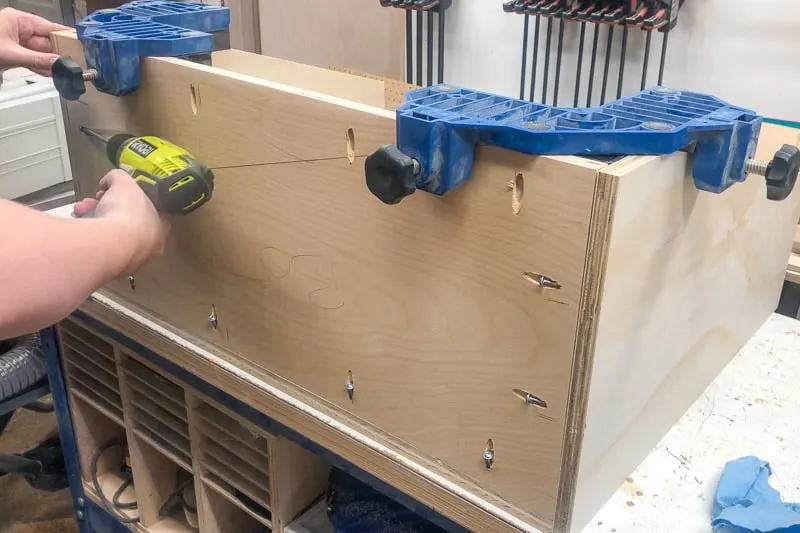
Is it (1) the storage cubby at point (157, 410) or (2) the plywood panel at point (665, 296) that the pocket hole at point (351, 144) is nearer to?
(2) the plywood panel at point (665, 296)

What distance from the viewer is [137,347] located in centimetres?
104

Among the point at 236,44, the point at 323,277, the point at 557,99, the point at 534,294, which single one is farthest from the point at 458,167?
the point at 236,44

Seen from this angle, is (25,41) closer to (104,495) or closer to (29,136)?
(29,136)

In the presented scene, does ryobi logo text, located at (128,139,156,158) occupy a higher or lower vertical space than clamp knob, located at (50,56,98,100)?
lower

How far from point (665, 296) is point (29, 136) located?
1369 millimetres

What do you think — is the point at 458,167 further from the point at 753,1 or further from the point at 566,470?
the point at 753,1

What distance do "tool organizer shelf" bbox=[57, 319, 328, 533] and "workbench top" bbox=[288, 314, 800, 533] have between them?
0.47 metres

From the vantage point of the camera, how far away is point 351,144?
2.16ft

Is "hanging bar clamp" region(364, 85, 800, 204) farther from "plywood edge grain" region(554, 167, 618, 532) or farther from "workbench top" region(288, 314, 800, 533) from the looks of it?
"workbench top" region(288, 314, 800, 533)

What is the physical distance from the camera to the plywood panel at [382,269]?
1.92 ft

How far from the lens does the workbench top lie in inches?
28.1

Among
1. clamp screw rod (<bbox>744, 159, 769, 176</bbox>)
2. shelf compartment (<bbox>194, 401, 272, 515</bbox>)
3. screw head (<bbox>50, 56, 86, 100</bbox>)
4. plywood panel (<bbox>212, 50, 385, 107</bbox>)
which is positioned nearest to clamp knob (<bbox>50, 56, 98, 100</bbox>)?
screw head (<bbox>50, 56, 86, 100</bbox>)

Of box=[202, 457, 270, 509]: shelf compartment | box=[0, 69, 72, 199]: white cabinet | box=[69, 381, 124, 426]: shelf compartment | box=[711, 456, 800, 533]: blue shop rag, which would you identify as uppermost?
box=[0, 69, 72, 199]: white cabinet

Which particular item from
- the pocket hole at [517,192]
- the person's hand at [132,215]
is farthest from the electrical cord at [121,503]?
the pocket hole at [517,192]
